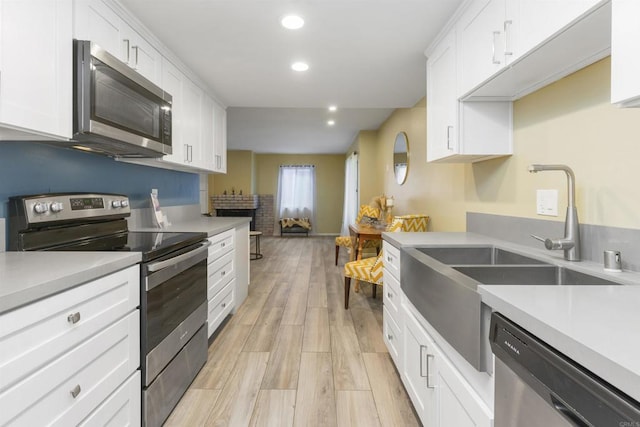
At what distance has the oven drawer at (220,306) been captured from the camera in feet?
7.69

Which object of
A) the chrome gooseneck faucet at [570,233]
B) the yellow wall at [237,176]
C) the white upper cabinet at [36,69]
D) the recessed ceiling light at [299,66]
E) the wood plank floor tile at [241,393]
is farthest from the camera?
the yellow wall at [237,176]

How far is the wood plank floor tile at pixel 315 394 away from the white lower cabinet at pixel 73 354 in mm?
773

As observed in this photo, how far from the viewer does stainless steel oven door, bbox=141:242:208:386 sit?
4.61 ft

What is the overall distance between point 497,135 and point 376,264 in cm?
156

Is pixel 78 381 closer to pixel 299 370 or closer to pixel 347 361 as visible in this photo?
pixel 299 370

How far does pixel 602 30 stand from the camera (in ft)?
3.46

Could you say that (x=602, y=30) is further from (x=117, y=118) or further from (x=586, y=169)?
(x=117, y=118)

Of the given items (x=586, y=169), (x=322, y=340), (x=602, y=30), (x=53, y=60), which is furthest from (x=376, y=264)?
(x=53, y=60)

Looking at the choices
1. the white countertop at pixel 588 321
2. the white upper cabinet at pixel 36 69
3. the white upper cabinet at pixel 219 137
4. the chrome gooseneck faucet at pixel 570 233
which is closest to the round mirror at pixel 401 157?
the white upper cabinet at pixel 219 137

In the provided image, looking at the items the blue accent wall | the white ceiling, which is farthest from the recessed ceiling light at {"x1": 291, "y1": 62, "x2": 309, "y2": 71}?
the blue accent wall

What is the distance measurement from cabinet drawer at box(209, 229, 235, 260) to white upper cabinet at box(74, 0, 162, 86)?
3.84ft

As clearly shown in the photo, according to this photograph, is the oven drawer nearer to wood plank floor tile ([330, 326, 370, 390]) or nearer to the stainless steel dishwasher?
wood plank floor tile ([330, 326, 370, 390])

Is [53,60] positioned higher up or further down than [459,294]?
higher up

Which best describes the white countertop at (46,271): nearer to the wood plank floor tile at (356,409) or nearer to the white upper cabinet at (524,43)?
the wood plank floor tile at (356,409)
